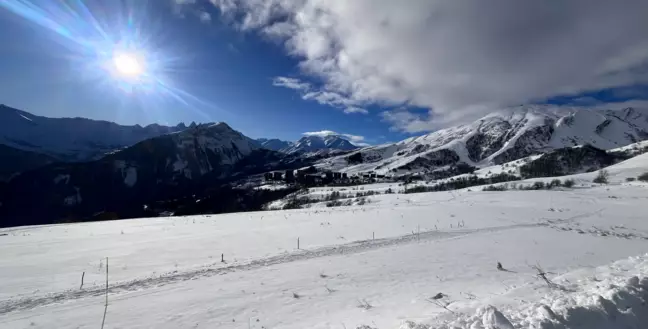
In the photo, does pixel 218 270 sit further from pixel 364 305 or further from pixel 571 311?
pixel 571 311

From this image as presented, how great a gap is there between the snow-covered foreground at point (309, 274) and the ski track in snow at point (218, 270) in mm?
69

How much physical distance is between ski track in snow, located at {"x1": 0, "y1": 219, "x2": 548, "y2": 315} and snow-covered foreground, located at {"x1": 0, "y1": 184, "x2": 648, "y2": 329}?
69 mm

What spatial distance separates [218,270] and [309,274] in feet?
14.2

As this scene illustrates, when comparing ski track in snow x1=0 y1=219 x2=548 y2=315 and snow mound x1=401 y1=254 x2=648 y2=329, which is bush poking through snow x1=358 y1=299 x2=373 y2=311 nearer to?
snow mound x1=401 y1=254 x2=648 y2=329

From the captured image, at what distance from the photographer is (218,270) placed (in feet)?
46.9

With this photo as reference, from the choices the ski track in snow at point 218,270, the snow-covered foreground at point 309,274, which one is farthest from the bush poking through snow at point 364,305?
the ski track in snow at point 218,270

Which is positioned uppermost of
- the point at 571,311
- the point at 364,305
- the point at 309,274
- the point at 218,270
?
the point at 571,311

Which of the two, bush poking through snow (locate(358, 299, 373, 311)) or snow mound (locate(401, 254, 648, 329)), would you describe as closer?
snow mound (locate(401, 254, 648, 329))

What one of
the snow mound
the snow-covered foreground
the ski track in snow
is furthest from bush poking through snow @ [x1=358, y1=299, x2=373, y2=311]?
the ski track in snow

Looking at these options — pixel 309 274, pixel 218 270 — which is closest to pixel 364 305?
pixel 309 274

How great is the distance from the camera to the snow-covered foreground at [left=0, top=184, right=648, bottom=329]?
30.4 ft

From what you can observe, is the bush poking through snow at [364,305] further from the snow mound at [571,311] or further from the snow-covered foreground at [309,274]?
the snow mound at [571,311]

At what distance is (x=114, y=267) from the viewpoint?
577 inches

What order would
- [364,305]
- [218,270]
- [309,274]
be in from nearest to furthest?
[364,305] → [309,274] → [218,270]
